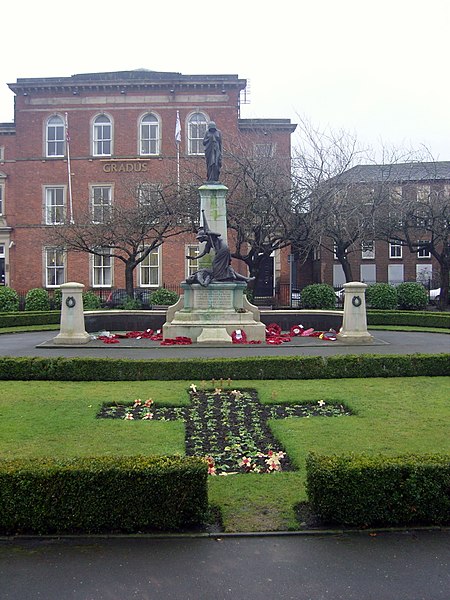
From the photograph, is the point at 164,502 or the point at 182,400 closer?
the point at 164,502

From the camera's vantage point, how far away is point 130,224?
31.8 meters

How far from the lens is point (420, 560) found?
4922mm

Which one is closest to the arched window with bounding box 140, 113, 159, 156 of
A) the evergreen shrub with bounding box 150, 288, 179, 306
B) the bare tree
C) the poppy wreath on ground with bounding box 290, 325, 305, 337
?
the bare tree

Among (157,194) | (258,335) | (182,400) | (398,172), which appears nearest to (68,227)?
(157,194)

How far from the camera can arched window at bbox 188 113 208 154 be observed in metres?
41.4

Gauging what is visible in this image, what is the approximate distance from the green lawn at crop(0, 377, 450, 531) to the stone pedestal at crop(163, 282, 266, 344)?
262 inches

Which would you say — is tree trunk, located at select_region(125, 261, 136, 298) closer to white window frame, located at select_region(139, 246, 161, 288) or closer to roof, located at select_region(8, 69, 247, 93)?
white window frame, located at select_region(139, 246, 161, 288)

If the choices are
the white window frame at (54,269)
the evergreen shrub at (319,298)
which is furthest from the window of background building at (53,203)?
the evergreen shrub at (319,298)

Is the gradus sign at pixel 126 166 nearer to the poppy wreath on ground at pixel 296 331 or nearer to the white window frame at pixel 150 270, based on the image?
the white window frame at pixel 150 270

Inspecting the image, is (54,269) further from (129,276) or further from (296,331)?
(296,331)

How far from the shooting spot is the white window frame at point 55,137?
42.2 m

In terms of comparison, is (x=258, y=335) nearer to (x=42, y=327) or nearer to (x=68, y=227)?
(x=42, y=327)

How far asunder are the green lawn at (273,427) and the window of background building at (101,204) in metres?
23.1

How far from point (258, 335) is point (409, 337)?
5.73 meters
